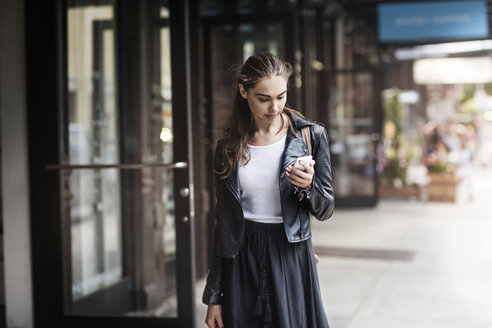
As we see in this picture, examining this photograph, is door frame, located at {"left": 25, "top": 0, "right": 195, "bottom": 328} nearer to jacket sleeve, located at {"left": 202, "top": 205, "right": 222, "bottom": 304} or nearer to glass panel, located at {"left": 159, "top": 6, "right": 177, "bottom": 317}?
glass panel, located at {"left": 159, "top": 6, "right": 177, "bottom": 317}

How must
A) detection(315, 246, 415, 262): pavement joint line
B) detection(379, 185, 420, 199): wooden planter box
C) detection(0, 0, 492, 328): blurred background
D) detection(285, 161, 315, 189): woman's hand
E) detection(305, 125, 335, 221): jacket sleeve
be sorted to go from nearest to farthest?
detection(285, 161, 315, 189): woman's hand → detection(305, 125, 335, 221): jacket sleeve → detection(0, 0, 492, 328): blurred background → detection(315, 246, 415, 262): pavement joint line → detection(379, 185, 420, 199): wooden planter box

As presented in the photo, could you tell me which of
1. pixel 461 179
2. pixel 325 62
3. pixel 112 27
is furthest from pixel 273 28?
pixel 461 179

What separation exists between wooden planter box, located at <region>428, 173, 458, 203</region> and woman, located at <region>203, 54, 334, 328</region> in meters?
10.4

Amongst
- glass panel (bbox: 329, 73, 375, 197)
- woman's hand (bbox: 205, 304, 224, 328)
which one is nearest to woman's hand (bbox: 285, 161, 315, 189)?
woman's hand (bbox: 205, 304, 224, 328)

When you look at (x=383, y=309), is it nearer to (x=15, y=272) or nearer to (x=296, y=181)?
(x=15, y=272)

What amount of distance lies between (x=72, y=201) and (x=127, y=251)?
27.3 inches

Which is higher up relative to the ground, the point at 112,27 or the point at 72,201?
the point at 112,27

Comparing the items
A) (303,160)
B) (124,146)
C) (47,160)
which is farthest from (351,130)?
(303,160)

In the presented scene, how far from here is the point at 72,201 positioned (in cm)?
447

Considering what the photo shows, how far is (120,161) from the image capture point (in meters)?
4.88

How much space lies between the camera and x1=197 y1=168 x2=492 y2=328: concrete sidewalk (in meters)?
4.65

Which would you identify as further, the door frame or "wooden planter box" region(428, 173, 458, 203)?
"wooden planter box" region(428, 173, 458, 203)

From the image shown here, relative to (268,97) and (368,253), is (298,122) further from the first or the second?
(368,253)

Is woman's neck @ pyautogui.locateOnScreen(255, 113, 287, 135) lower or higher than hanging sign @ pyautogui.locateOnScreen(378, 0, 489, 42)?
lower
